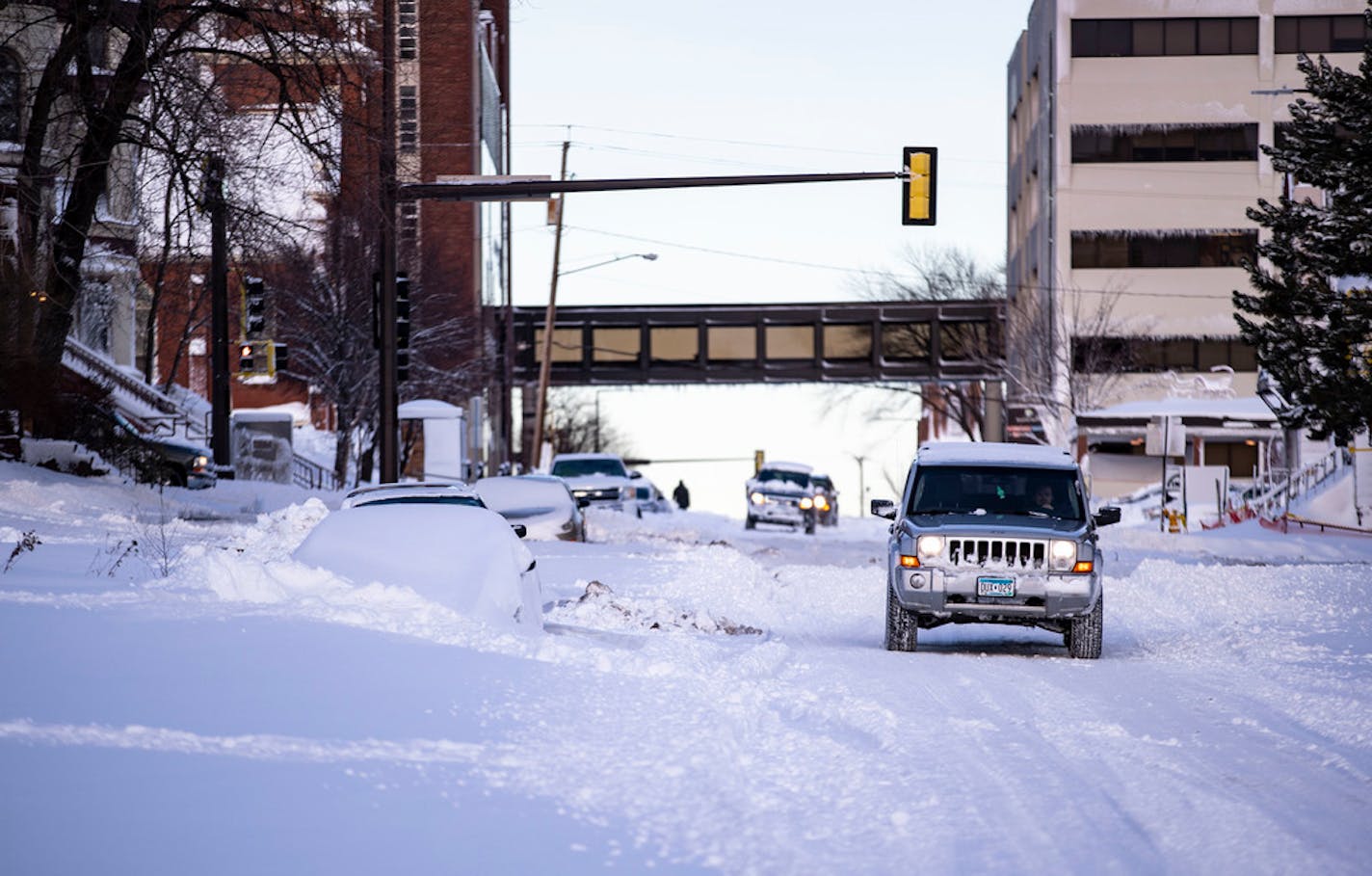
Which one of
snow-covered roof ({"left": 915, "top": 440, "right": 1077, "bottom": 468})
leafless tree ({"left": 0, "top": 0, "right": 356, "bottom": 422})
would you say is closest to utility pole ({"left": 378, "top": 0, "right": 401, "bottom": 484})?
leafless tree ({"left": 0, "top": 0, "right": 356, "bottom": 422})

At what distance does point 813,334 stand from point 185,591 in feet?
237

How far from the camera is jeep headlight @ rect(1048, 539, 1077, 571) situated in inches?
635

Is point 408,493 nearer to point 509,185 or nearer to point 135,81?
point 509,185

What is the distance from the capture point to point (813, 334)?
84625mm

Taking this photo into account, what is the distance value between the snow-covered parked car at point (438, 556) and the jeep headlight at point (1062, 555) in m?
4.53

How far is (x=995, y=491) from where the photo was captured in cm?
1734

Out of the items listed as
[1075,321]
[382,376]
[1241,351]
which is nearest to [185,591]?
[382,376]

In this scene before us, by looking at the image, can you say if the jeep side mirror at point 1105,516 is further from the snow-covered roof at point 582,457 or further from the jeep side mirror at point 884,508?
the snow-covered roof at point 582,457

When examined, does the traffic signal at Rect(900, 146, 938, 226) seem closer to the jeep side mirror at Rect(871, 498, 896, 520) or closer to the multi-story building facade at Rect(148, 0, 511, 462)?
the multi-story building facade at Rect(148, 0, 511, 462)

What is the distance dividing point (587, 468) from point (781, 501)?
7864 mm

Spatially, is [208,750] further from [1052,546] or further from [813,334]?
[813,334]

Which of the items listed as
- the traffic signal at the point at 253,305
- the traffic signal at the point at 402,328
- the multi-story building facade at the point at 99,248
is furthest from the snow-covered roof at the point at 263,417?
the traffic signal at the point at 402,328

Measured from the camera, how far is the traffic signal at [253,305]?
34.3 meters

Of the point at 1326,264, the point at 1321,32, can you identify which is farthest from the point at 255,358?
the point at 1321,32
